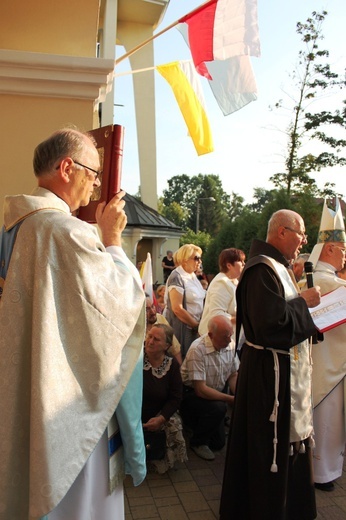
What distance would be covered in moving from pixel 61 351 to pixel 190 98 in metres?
3.45

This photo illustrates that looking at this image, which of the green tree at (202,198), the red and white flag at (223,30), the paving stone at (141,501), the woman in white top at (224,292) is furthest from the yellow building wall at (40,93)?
the green tree at (202,198)

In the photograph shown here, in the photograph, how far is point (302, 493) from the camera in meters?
3.30

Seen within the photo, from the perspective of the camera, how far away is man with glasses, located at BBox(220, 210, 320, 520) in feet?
10.2

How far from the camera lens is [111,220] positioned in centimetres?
209

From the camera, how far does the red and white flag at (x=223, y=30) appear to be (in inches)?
167

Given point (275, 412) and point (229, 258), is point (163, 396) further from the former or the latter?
point (229, 258)

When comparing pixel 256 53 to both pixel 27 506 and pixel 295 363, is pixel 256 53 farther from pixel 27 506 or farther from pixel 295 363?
pixel 27 506

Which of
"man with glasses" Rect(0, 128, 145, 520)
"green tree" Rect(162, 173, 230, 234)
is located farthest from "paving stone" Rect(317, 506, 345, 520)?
"green tree" Rect(162, 173, 230, 234)

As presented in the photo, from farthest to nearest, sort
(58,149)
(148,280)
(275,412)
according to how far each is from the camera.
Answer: (148,280)
(275,412)
(58,149)

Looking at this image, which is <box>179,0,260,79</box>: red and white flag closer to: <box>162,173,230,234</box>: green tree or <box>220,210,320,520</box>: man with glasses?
<box>220,210,320,520</box>: man with glasses

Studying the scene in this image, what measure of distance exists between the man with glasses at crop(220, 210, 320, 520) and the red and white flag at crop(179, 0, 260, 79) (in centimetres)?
177

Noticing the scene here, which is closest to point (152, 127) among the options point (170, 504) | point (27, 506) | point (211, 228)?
point (170, 504)

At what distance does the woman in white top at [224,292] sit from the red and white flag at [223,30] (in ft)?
7.08

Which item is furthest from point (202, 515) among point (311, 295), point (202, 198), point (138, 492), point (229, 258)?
point (202, 198)
